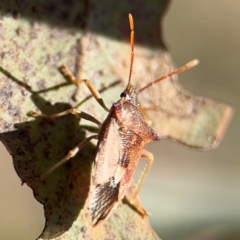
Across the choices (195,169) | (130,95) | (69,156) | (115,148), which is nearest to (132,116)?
(130,95)

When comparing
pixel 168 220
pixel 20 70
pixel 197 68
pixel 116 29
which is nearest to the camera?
pixel 20 70

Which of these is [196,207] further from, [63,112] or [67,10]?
[67,10]

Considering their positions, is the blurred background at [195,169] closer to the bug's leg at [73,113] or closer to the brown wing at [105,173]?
the brown wing at [105,173]

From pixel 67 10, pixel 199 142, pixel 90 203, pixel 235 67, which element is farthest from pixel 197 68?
pixel 90 203

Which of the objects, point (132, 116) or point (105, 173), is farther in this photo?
point (132, 116)

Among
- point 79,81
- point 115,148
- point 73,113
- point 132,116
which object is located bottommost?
point 115,148

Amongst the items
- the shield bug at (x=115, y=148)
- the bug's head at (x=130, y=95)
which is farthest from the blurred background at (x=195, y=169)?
the bug's head at (x=130, y=95)

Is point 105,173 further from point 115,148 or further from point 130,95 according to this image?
point 130,95
